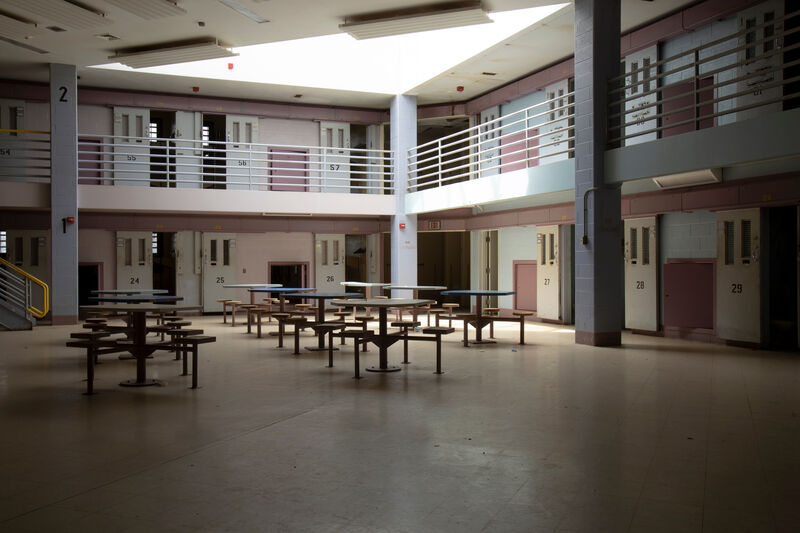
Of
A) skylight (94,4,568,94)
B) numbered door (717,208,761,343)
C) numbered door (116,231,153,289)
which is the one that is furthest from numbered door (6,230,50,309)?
numbered door (717,208,761,343)

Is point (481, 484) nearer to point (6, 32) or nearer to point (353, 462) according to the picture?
point (353, 462)

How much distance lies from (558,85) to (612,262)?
5.96 metres

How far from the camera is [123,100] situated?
17328 mm

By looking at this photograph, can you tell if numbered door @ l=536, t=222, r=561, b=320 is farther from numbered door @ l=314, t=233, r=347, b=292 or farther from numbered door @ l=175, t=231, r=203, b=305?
numbered door @ l=175, t=231, r=203, b=305

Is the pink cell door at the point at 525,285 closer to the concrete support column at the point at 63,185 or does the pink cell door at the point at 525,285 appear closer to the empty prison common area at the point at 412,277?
the empty prison common area at the point at 412,277

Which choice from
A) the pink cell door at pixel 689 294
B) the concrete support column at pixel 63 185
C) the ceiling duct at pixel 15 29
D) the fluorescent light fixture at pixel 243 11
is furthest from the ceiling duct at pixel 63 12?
the pink cell door at pixel 689 294

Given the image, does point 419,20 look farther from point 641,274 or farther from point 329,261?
point 329,261

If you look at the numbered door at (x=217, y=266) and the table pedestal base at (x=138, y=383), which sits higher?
the numbered door at (x=217, y=266)

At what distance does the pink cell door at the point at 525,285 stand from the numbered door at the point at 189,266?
8.80m

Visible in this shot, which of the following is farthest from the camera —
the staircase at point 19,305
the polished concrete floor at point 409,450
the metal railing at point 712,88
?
the staircase at point 19,305

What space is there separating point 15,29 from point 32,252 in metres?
6.39

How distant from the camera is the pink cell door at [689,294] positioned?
11.5 meters

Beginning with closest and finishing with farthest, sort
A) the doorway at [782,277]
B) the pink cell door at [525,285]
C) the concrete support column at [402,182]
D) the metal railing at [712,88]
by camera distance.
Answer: the metal railing at [712,88] → the doorway at [782,277] → the pink cell door at [525,285] → the concrete support column at [402,182]

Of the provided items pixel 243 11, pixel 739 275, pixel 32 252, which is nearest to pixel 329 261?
pixel 32 252
